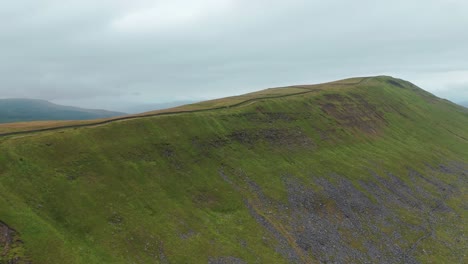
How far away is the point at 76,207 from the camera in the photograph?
4631 centimetres

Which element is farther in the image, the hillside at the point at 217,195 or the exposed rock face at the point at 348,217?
the exposed rock face at the point at 348,217

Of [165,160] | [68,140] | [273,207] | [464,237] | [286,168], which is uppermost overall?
[68,140]

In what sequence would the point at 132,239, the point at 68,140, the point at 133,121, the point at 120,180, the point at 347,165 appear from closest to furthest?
1. the point at 132,239
2. the point at 120,180
3. the point at 68,140
4. the point at 133,121
5. the point at 347,165

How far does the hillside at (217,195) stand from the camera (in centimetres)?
4372

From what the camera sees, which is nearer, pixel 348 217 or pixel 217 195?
pixel 217 195

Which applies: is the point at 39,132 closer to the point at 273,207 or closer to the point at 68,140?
the point at 68,140

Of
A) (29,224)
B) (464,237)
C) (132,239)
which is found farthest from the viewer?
(464,237)

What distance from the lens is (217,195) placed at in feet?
199

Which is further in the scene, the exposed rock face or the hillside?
the exposed rock face

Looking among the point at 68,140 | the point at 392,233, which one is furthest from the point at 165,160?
the point at 392,233

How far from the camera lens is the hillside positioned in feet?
143

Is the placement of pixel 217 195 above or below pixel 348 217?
above

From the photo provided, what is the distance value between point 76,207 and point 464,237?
247 feet

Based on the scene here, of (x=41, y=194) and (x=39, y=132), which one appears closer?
(x=41, y=194)
